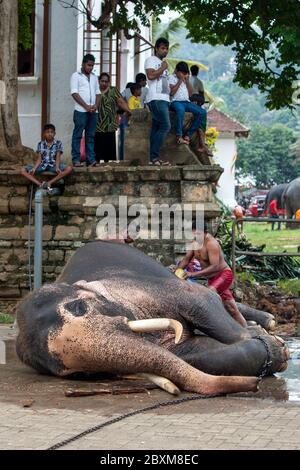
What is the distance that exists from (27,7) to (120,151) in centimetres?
458

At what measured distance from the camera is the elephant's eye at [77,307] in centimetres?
828

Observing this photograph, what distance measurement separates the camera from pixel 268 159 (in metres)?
88.2

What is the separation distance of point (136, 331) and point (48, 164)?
7.31 m

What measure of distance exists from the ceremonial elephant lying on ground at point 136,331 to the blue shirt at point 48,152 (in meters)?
5.77

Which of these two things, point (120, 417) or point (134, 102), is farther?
point (134, 102)

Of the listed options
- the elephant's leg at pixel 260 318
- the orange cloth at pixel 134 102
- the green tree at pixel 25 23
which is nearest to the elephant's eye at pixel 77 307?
the elephant's leg at pixel 260 318

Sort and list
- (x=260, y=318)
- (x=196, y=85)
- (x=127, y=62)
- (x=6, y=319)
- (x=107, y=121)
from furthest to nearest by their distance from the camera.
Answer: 1. (x=127, y=62)
2. (x=196, y=85)
3. (x=107, y=121)
4. (x=6, y=319)
5. (x=260, y=318)

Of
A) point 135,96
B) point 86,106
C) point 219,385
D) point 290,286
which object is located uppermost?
point 135,96

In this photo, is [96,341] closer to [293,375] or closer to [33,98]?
[293,375]

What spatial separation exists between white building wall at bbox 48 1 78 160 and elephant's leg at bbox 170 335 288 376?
11581mm

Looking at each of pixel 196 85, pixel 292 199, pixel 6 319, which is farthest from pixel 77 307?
pixel 292 199

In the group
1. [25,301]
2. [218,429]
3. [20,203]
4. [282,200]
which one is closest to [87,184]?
[20,203]

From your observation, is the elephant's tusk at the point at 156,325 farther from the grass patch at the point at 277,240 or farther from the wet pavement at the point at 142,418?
the grass patch at the point at 277,240

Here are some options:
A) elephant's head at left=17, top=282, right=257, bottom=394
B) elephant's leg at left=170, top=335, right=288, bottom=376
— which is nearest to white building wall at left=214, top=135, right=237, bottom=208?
elephant's leg at left=170, top=335, right=288, bottom=376
